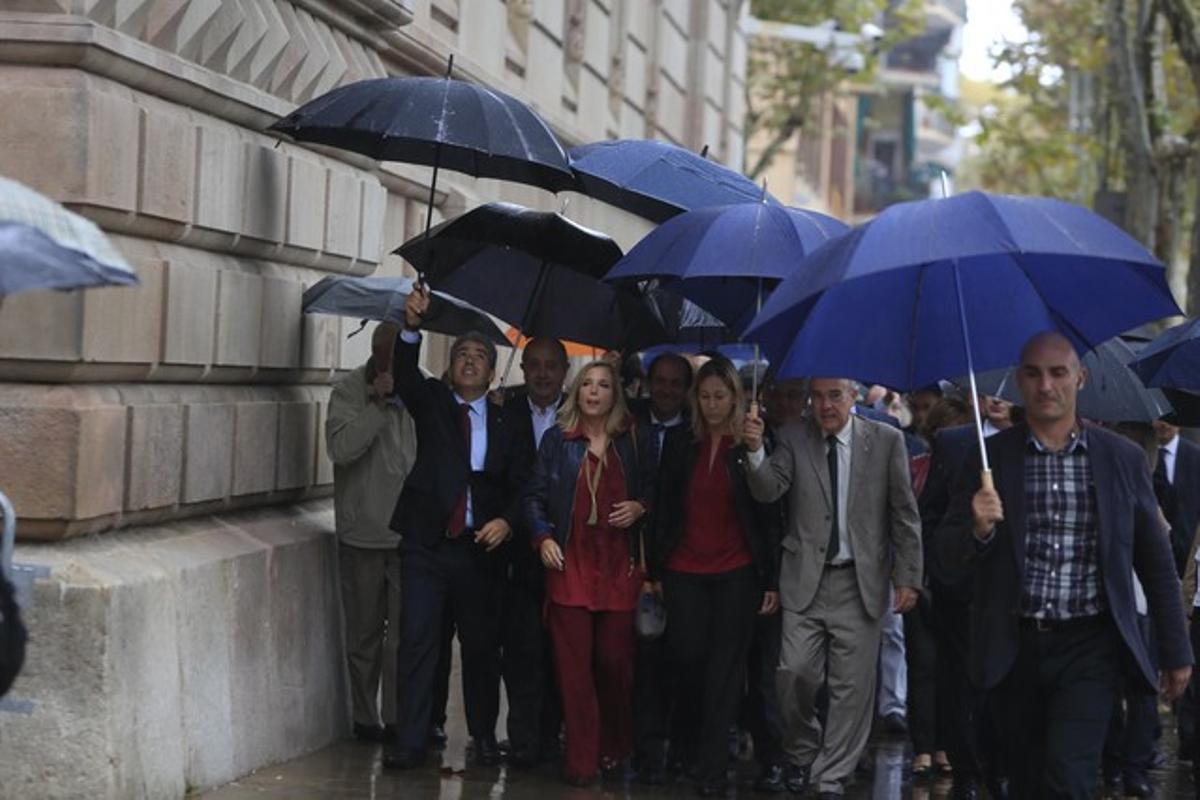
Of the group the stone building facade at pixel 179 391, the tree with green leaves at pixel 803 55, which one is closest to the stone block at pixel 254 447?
the stone building facade at pixel 179 391

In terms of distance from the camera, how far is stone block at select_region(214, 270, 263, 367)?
10836mm

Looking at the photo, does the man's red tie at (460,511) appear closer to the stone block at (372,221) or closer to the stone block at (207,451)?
the stone block at (207,451)

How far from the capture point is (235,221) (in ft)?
35.9

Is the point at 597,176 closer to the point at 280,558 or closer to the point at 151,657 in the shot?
the point at 280,558

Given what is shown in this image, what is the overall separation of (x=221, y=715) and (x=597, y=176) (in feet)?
10.4

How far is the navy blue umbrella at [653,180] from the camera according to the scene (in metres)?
11.9

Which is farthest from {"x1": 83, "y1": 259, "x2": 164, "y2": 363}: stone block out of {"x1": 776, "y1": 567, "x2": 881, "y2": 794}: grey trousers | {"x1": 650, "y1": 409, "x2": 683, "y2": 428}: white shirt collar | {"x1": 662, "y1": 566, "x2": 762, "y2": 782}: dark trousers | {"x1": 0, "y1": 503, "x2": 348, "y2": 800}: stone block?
{"x1": 776, "y1": 567, "x2": 881, "y2": 794}: grey trousers

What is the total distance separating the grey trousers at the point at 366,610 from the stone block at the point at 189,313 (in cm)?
176

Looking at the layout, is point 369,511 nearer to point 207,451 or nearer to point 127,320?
point 207,451

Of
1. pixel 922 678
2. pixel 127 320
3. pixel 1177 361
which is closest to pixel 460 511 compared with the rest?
pixel 127 320

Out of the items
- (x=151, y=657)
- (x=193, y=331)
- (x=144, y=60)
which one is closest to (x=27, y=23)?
(x=144, y=60)

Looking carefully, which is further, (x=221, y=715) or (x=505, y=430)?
(x=505, y=430)

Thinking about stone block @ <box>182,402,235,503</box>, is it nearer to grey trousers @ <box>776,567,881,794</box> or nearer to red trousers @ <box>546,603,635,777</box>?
red trousers @ <box>546,603,635,777</box>

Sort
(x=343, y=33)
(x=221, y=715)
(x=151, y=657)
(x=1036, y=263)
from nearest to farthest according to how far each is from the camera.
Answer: (x=1036, y=263), (x=151, y=657), (x=221, y=715), (x=343, y=33)
